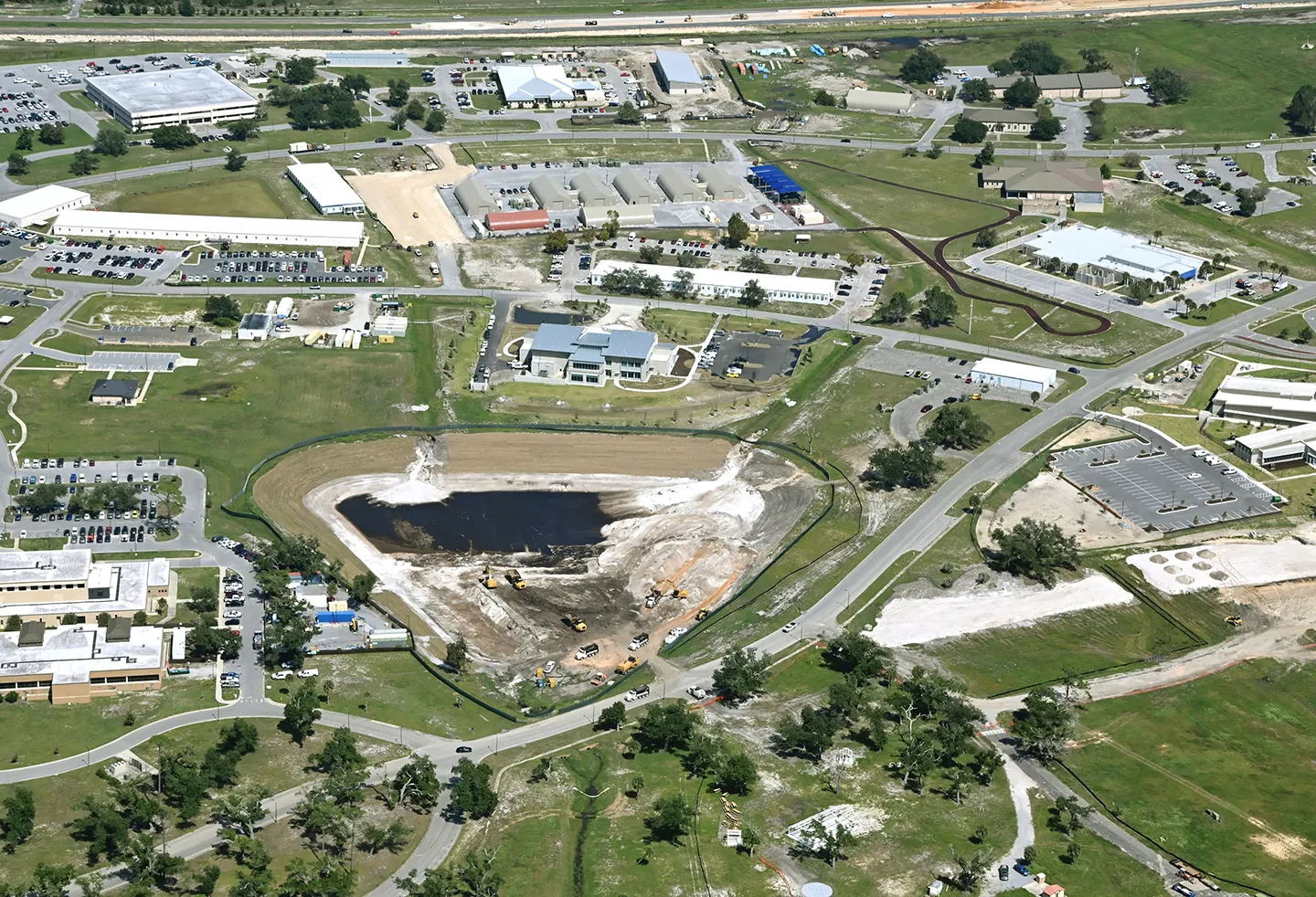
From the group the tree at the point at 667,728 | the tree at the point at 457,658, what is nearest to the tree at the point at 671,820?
the tree at the point at 667,728

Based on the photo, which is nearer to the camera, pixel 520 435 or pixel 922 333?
pixel 520 435

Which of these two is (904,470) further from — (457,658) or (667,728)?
(457,658)

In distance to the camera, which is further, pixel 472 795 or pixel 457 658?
pixel 457 658

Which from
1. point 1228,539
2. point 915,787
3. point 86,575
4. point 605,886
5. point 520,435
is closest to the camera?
point 605,886

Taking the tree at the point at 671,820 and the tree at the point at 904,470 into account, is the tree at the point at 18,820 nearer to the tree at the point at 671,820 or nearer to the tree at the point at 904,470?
the tree at the point at 671,820

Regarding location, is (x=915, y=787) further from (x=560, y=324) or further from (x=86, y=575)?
(x=560, y=324)

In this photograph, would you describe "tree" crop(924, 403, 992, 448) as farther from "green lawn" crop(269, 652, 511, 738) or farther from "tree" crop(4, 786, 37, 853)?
"tree" crop(4, 786, 37, 853)

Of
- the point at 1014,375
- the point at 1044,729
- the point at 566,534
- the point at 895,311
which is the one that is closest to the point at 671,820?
the point at 1044,729

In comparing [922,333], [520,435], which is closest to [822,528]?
[520,435]
